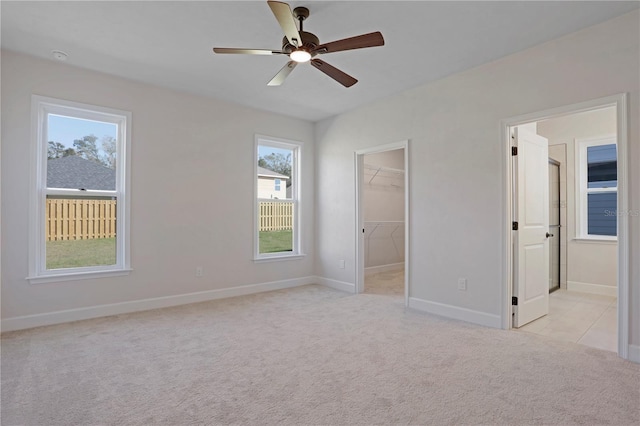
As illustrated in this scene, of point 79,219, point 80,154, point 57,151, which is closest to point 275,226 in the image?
point 79,219

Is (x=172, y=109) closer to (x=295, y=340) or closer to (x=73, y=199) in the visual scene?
(x=73, y=199)

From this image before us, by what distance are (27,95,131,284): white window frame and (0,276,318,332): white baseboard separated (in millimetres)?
359

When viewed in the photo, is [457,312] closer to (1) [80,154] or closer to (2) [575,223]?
(2) [575,223]

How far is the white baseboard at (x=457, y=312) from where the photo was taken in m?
3.46

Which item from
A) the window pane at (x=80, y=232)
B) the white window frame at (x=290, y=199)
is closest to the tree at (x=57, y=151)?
the window pane at (x=80, y=232)

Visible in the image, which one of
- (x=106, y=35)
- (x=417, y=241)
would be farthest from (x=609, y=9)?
(x=106, y=35)

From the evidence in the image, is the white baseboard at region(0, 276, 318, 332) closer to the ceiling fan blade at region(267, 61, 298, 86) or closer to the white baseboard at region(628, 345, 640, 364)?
the ceiling fan blade at region(267, 61, 298, 86)

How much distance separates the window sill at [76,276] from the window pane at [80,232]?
0.48ft

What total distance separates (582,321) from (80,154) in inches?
229

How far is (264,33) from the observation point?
9.66 feet

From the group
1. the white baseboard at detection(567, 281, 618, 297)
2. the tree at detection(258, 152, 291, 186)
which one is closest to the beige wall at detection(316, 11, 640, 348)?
the tree at detection(258, 152, 291, 186)

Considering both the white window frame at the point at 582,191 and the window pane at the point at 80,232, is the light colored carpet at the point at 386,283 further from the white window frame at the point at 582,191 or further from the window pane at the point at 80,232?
the window pane at the point at 80,232

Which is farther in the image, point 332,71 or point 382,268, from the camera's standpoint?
point 382,268

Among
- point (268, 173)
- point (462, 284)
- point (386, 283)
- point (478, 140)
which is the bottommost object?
point (386, 283)
